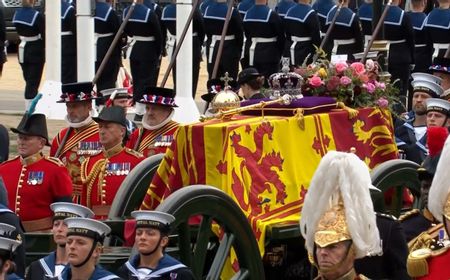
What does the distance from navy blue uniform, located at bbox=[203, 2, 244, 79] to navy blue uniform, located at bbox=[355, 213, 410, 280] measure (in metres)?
12.9

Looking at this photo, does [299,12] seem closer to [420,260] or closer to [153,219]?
[153,219]

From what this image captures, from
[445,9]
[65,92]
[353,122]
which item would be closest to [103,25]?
[445,9]

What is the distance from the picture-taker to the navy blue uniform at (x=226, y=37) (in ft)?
68.3

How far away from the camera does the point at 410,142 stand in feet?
39.3

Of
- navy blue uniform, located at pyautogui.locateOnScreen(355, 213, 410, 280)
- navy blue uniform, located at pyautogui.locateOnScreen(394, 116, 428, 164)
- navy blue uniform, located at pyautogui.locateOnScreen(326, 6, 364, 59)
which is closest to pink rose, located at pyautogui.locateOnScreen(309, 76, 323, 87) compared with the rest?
navy blue uniform, located at pyautogui.locateOnScreen(394, 116, 428, 164)

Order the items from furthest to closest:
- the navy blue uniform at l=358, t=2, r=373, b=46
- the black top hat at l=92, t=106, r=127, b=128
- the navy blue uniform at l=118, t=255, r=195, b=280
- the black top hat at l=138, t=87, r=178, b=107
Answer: the navy blue uniform at l=358, t=2, r=373, b=46, the black top hat at l=138, t=87, r=178, b=107, the black top hat at l=92, t=106, r=127, b=128, the navy blue uniform at l=118, t=255, r=195, b=280

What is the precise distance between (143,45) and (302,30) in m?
2.03

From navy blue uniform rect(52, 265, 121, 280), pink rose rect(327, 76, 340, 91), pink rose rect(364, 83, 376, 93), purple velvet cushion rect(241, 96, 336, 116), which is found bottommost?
navy blue uniform rect(52, 265, 121, 280)

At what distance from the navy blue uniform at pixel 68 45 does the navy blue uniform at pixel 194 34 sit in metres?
1.19

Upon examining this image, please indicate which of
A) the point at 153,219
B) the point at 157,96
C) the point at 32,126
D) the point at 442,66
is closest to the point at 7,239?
the point at 153,219

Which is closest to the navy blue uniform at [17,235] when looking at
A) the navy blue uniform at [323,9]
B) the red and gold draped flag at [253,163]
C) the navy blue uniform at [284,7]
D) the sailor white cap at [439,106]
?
the red and gold draped flag at [253,163]

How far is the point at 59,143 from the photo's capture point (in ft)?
40.0

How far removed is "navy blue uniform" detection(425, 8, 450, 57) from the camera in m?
20.0

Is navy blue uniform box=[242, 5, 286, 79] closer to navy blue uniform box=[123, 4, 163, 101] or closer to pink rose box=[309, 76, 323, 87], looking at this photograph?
navy blue uniform box=[123, 4, 163, 101]
